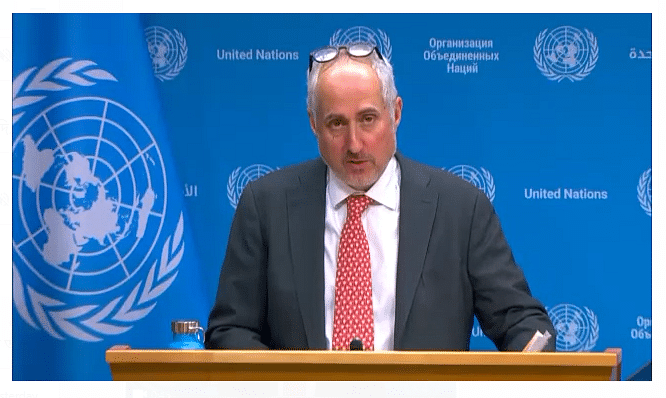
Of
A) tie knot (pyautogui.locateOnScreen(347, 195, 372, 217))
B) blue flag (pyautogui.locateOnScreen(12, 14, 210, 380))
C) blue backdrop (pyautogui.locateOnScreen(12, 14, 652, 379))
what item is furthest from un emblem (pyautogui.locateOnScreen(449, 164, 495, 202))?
tie knot (pyautogui.locateOnScreen(347, 195, 372, 217))

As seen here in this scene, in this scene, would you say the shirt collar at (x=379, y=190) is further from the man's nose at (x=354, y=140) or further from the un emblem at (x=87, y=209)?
the un emblem at (x=87, y=209)

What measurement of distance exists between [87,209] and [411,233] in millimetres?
2293

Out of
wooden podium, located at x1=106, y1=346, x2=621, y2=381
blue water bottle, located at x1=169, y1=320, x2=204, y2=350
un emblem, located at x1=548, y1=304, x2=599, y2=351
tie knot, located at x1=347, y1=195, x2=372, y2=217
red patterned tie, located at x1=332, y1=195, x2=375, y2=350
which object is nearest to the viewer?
wooden podium, located at x1=106, y1=346, x2=621, y2=381

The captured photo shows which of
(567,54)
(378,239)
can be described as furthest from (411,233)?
(567,54)

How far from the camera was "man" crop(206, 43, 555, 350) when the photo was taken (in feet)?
10.4

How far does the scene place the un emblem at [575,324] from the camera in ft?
16.5

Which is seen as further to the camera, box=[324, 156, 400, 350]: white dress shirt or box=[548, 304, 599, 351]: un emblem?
box=[548, 304, 599, 351]: un emblem

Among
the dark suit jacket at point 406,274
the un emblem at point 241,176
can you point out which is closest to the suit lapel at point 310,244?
the dark suit jacket at point 406,274

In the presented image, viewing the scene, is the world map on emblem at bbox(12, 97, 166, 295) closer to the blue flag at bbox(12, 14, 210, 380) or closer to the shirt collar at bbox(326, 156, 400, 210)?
the blue flag at bbox(12, 14, 210, 380)

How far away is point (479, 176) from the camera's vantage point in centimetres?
505

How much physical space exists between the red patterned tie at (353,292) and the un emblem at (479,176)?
186cm

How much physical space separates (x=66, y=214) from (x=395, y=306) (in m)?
2.37
